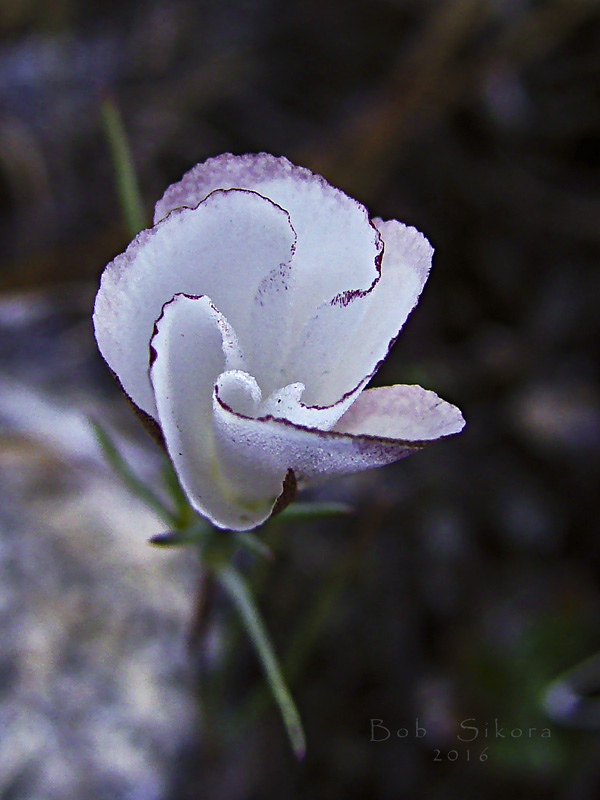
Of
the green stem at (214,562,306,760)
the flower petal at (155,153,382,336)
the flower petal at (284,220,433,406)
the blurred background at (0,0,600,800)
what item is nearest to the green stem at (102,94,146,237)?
the flower petal at (155,153,382,336)

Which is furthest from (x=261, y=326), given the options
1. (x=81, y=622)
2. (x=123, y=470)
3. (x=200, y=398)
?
(x=81, y=622)

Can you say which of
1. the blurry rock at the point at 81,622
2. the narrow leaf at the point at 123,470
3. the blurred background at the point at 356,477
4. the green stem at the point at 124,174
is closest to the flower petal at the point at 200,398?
the narrow leaf at the point at 123,470

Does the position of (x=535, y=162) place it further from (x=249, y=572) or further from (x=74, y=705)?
(x=74, y=705)

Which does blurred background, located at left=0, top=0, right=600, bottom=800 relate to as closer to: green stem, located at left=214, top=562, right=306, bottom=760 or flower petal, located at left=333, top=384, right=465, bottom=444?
green stem, located at left=214, top=562, right=306, bottom=760

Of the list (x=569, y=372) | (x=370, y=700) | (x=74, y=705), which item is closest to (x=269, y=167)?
(x=74, y=705)

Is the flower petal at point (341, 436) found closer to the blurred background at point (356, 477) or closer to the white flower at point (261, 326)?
the white flower at point (261, 326)

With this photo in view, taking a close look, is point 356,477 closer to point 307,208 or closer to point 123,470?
point 123,470
